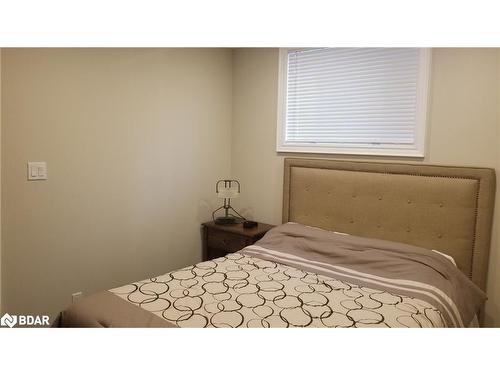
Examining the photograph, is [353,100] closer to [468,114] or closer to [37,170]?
[468,114]

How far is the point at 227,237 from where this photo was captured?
3.08 m

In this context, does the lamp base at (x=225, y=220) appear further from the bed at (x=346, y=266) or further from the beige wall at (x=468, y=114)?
the beige wall at (x=468, y=114)

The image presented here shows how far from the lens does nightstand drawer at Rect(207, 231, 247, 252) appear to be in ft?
9.80

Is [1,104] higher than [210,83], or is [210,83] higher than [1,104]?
[210,83]

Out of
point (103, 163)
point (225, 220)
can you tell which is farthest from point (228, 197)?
point (103, 163)

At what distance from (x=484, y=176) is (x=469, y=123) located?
13.5 inches

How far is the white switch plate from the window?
70.1 inches

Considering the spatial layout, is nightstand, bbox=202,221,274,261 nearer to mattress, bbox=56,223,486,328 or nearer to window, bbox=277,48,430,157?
mattress, bbox=56,223,486,328

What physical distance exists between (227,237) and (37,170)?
4.85 ft

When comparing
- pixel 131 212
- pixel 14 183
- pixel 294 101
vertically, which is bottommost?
pixel 131 212
